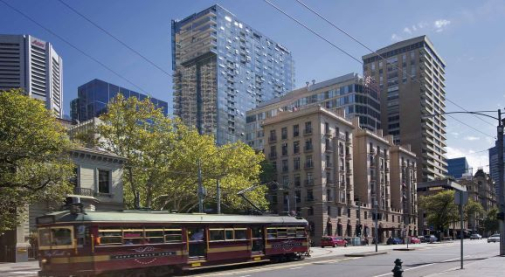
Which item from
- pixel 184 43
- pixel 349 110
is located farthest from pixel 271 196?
pixel 184 43

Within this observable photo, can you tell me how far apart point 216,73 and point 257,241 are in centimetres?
12520

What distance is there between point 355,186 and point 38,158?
2677 inches

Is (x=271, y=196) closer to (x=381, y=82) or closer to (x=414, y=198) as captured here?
(x=414, y=198)

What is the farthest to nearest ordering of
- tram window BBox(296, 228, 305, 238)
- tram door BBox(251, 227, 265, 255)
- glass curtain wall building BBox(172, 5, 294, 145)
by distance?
glass curtain wall building BBox(172, 5, 294, 145), tram window BBox(296, 228, 305, 238), tram door BBox(251, 227, 265, 255)

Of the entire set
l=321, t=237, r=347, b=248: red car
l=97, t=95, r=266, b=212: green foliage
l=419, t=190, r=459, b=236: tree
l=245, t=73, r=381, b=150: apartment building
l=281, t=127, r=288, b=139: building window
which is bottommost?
l=321, t=237, r=347, b=248: red car

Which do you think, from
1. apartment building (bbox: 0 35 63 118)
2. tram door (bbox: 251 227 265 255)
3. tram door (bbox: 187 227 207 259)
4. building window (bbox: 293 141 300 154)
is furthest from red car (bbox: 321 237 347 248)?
apartment building (bbox: 0 35 63 118)

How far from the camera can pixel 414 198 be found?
10675 cm

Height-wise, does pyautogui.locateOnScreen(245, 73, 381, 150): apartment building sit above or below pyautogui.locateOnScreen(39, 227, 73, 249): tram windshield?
above

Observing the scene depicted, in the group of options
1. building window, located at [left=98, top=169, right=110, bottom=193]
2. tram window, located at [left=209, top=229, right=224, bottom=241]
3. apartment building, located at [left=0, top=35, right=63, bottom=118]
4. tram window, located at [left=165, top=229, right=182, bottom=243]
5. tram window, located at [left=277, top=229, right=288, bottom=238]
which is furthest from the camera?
apartment building, located at [left=0, top=35, right=63, bottom=118]

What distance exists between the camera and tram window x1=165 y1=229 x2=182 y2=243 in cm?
2121

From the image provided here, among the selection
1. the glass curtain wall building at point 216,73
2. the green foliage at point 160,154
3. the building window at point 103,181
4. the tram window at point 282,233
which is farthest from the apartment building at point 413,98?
the tram window at point 282,233

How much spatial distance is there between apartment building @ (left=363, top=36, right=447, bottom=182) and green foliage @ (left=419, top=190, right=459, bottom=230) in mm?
34098

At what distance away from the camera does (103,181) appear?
1508 inches

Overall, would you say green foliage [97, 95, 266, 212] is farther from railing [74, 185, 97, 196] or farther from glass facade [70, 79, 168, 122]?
glass facade [70, 79, 168, 122]
